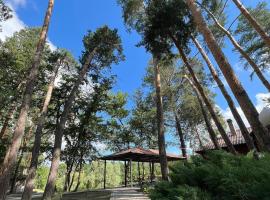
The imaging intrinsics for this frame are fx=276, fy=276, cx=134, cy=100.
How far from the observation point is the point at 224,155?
2482 mm

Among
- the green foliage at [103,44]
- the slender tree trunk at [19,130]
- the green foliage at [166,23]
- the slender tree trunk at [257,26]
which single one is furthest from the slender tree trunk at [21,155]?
the slender tree trunk at [257,26]

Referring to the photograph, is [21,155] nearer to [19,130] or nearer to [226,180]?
[19,130]

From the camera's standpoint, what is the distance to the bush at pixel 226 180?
5.18 feet

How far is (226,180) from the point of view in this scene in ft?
5.84

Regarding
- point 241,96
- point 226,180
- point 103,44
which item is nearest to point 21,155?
point 103,44

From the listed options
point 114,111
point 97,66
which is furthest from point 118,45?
point 114,111

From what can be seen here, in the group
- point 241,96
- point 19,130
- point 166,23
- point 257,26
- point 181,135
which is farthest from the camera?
point 181,135

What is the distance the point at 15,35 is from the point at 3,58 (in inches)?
264

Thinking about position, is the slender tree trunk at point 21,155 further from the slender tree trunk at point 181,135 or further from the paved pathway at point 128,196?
the paved pathway at point 128,196

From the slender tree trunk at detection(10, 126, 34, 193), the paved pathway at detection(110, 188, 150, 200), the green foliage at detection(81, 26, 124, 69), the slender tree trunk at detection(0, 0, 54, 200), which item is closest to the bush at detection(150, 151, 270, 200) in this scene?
the slender tree trunk at detection(0, 0, 54, 200)

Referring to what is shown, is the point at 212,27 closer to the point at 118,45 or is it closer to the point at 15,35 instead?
the point at 118,45

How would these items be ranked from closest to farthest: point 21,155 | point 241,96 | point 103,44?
point 241,96 < point 103,44 < point 21,155

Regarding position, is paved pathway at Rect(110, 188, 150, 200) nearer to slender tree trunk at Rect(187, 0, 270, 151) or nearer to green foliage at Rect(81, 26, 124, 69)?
slender tree trunk at Rect(187, 0, 270, 151)

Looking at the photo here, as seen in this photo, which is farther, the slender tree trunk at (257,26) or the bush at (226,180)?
the slender tree trunk at (257,26)
